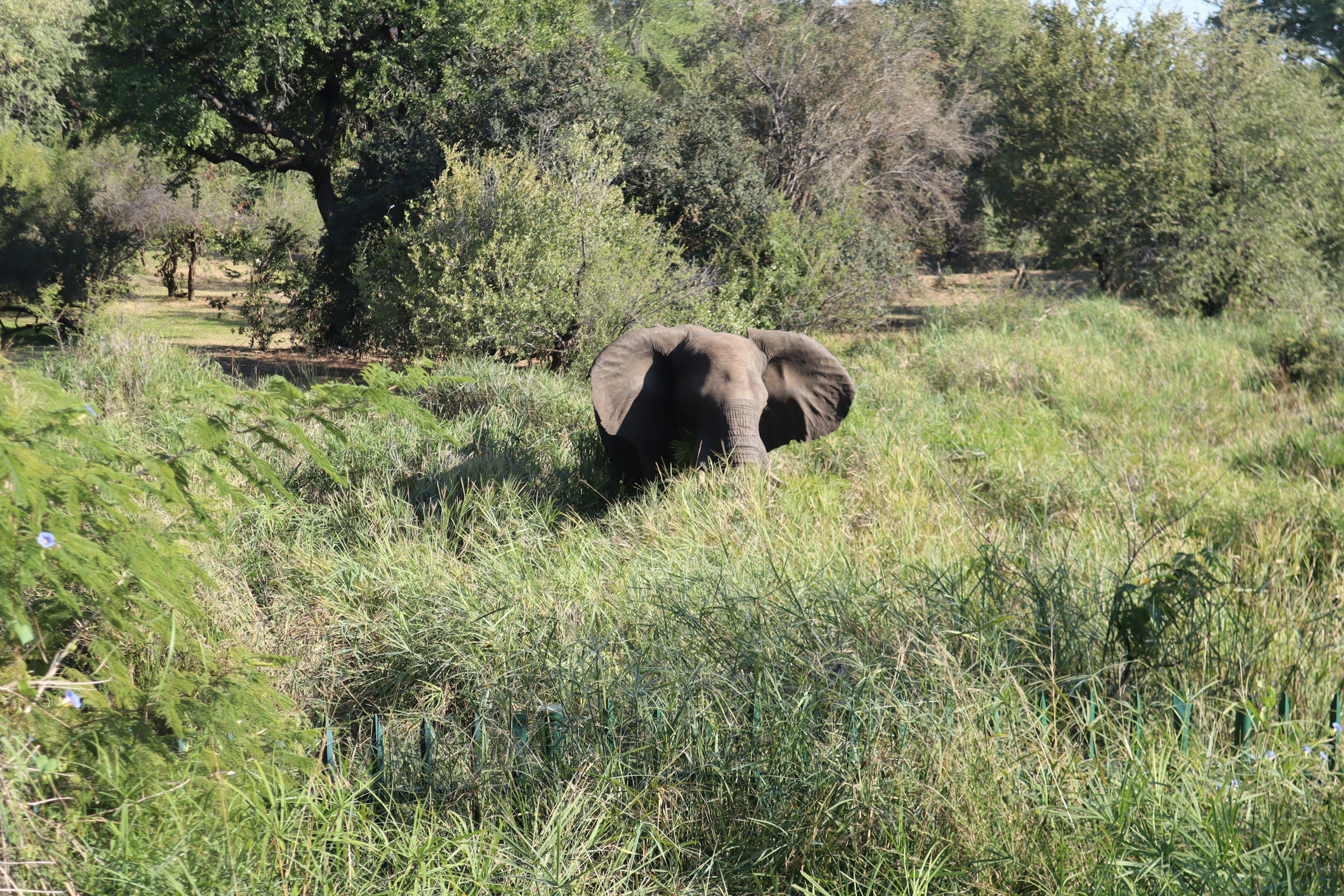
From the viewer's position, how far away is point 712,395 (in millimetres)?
6785

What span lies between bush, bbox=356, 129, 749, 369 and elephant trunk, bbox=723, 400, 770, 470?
5.38m

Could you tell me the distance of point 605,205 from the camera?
42.9ft

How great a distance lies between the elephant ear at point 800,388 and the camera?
762 centimetres

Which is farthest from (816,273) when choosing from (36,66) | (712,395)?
(36,66)

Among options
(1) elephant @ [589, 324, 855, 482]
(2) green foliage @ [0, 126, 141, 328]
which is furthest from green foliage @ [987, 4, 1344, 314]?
(2) green foliage @ [0, 126, 141, 328]

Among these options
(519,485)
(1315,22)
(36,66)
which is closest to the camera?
(519,485)

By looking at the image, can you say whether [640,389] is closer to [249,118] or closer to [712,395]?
[712,395]

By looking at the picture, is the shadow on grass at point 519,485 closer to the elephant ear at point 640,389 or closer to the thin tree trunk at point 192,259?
the elephant ear at point 640,389

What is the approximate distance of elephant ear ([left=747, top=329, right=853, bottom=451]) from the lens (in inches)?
300

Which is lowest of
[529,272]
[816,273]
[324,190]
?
[529,272]

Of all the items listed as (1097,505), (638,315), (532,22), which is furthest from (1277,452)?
(532,22)

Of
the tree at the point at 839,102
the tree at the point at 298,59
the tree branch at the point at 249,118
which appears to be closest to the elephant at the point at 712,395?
the tree at the point at 298,59

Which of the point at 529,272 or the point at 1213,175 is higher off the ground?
the point at 1213,175

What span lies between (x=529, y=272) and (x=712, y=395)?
6.06 m
